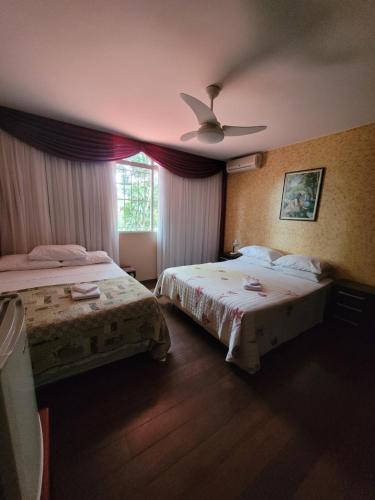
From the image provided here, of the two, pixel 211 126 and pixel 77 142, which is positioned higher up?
pixel 77 142

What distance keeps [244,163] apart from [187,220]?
1.47 m

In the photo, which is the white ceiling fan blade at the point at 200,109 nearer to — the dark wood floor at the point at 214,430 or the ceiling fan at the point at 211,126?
the ceiling fan at the point at 211,126

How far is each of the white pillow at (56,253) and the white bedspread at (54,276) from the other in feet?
0.51

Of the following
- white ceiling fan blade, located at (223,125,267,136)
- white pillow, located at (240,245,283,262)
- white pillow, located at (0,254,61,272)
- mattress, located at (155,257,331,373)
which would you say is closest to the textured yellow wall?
white pillow, located at (240,245,283,262)

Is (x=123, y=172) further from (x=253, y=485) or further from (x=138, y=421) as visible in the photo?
(x=253, y=485)

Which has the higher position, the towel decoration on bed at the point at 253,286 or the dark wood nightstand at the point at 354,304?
the towel decoration on bed at the point at 253,286

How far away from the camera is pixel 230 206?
4.28 metres

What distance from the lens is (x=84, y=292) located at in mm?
1745

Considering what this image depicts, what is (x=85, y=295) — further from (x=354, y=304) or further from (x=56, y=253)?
(x=354, y=304)

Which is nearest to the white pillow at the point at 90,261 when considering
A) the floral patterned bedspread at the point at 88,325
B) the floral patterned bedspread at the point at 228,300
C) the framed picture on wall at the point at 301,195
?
the floral patterned bedspread at the point at 88,325

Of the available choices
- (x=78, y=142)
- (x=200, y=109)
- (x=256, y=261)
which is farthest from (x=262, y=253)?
(x=78, y=142)

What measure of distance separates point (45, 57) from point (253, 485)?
304cm

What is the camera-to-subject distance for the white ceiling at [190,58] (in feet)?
3.79

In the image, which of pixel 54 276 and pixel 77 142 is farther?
pixel 77 142
